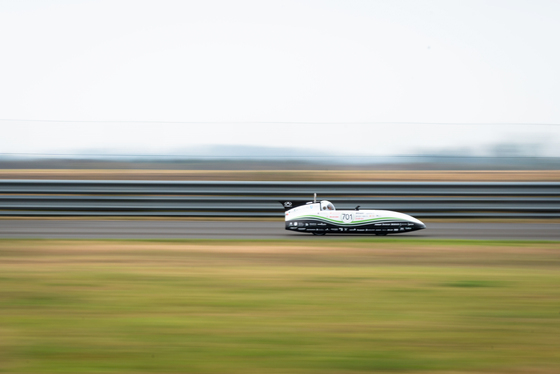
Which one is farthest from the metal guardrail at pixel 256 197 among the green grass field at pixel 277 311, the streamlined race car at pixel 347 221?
the green grass field at pixel 277 311

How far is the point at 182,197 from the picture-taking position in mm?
12750

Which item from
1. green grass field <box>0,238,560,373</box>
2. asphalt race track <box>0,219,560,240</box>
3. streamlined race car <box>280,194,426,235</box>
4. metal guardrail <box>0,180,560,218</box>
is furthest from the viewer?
metal guardrail <box>0,180,560,218</box>

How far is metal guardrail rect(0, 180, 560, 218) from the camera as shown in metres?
12.6

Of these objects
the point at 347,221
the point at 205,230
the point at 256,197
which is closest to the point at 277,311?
the point at 347,221

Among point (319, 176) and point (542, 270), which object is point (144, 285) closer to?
point (542, 270)

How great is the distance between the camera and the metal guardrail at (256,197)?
1256 centimetres

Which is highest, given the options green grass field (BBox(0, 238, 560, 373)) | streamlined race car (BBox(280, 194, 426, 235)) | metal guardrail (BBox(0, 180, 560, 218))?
metal guardrail (BBox(0, 180, 560, 218))

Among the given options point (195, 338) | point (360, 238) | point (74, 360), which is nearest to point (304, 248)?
point (360, 238)

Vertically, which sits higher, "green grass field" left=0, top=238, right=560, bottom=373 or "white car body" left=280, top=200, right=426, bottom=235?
"white car body" left=280, top=200, right=426, bottom=235

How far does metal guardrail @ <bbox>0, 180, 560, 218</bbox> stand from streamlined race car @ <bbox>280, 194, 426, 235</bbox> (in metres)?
2.95

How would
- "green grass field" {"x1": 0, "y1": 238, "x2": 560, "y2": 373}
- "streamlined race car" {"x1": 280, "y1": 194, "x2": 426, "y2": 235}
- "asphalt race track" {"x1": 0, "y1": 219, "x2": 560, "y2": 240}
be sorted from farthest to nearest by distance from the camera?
1. "asphalt race track" {"x1": 0, "y1": 219, "x2": 560, "y2": 240}
2. "streamlined race car" {"x1": 280, "y1": 194, "x2": 426, "y2": 235}
3. "green grass field" {"x1": 0, "y1": 238, "x2": 560, "y2": 373}

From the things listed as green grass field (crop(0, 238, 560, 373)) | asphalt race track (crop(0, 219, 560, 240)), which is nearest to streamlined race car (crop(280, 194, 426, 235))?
asphalt race track (crop(0, 219, 560, 240))

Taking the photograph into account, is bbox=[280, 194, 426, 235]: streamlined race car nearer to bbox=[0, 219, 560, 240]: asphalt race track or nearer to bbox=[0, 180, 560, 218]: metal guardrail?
bbox=[0, 219, 560, 240]: asphalt race track

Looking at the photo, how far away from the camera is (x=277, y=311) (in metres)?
4.80
